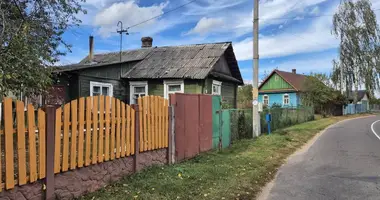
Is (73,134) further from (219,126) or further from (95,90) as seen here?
(95,90)

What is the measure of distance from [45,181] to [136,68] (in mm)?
14988

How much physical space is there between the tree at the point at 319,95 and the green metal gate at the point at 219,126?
96.3ft

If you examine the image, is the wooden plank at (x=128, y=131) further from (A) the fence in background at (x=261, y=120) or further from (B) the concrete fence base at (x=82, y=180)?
(A) the fence in background at (x=261, y=120)

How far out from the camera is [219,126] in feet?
34.8

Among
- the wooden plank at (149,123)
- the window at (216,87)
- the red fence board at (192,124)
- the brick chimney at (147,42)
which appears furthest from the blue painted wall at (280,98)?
the wooden plank at (149,123)

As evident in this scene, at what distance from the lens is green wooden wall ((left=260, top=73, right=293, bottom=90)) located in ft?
157

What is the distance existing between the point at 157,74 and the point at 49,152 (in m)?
13.4

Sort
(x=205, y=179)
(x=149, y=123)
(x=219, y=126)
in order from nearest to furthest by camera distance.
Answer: (x=205, y=179) → (x=149, y=123) → (x=219, y=126)

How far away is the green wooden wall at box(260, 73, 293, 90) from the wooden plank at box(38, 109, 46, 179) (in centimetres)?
4581

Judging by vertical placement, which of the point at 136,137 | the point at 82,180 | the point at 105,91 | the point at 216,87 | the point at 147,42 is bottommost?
the point at 82,180

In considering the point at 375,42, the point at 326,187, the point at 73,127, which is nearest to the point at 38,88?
the point at 73,127

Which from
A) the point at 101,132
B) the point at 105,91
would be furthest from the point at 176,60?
the point at 101,132

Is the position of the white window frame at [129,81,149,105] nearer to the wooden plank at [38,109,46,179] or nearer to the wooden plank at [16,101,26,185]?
the wooden plank at [38,109,46,179]

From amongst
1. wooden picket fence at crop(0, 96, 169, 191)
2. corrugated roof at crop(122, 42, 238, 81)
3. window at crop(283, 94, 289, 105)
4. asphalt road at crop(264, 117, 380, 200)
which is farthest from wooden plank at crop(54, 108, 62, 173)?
window at crop(283, 94, 289, 105)
